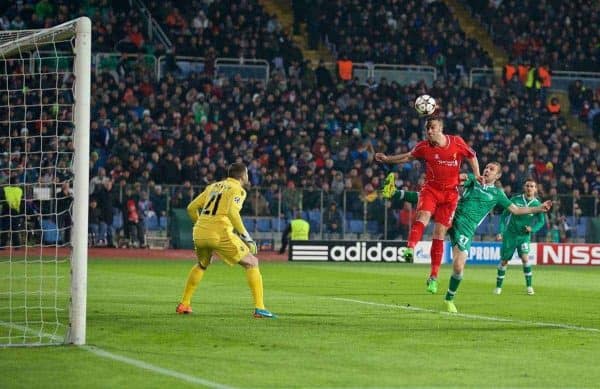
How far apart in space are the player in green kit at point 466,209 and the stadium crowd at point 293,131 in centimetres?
1593

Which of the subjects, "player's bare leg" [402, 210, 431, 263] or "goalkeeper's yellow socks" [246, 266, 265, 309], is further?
"player's bare leg" [402, 210, 431, 263]

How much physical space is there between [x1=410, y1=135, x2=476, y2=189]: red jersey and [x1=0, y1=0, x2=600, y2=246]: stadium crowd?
16653 millimetres

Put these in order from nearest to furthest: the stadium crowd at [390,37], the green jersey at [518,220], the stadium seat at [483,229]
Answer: the green jersey at [518,220] → the stadium seat at [483,229] → the stadium crowd at [390,37]

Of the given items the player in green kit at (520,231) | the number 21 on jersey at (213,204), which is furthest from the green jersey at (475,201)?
the number 21 on jersey at (213,204)

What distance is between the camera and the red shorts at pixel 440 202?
16312 millimetres

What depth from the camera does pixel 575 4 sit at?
1826 inches

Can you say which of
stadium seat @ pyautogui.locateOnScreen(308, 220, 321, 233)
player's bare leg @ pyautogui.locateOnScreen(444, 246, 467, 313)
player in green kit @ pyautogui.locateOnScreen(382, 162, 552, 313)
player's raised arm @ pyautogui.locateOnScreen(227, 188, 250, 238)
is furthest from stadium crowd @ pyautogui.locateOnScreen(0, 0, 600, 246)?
player's raised arm @ pyautogui.locateOnScreen(227, 188, 250, 238)

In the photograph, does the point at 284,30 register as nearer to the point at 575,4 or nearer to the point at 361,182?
the point at 361,182

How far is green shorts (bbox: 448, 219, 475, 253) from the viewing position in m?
16.4

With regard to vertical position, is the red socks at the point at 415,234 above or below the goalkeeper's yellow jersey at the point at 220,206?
below

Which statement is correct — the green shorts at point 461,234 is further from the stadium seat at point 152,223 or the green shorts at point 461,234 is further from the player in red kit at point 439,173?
the stadium seat at point 152,223

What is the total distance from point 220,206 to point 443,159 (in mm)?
3668

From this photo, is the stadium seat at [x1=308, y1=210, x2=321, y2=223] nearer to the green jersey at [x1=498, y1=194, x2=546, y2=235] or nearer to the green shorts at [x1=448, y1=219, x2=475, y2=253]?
the green jersey at [x1=498, y1=194, x2=546, y2=235]

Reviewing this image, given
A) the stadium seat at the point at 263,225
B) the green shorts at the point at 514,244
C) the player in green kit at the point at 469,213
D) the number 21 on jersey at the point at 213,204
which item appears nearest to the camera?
the number 21 on jersey at the point at 213,204
